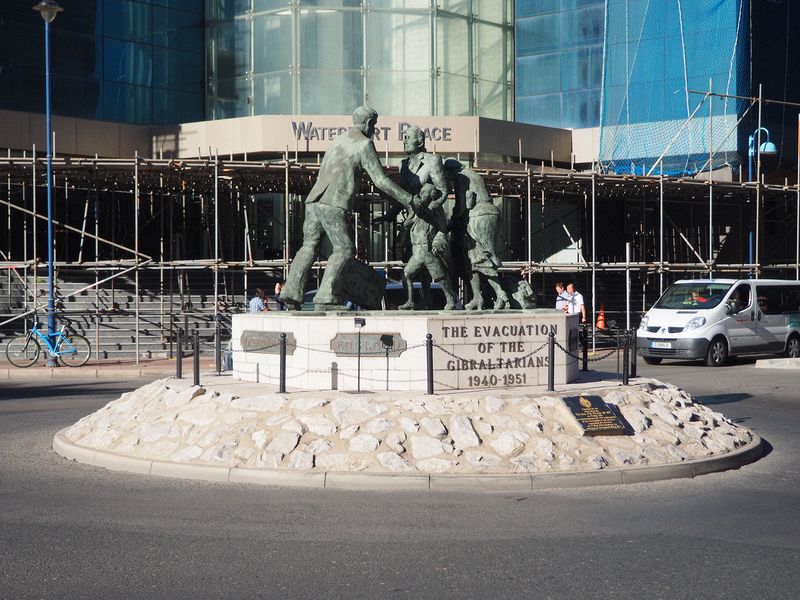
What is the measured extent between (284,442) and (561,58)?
3121cm

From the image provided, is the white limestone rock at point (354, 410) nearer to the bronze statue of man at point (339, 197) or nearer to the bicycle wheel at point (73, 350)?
the bronze statue of man at point (339, 197)

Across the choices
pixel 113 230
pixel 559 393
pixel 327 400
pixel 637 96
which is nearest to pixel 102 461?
pixel 327 400

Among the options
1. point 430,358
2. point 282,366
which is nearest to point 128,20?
point 282,366

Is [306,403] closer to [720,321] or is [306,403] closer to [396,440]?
[396,440]

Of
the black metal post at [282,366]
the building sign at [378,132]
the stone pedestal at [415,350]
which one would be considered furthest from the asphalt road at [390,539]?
the building sign at [378,132]

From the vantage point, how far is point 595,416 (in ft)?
38.4

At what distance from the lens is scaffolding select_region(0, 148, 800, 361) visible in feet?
85.7

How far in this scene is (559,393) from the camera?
12.4 meters

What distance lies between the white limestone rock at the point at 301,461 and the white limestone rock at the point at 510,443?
65.8 inches

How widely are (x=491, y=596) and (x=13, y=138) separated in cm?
2875

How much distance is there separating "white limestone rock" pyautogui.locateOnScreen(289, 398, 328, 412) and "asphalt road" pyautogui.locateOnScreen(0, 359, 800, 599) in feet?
4.64

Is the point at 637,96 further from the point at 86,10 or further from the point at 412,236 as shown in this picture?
the point at 412,236

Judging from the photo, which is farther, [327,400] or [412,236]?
[412,236]

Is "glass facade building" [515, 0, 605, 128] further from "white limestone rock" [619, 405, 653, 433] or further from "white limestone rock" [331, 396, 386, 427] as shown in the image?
"white limestone rock" [331, 396, 386, 427]
